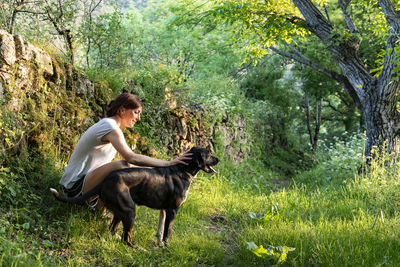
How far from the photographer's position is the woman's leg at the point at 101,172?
3561 millimetres

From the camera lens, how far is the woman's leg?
3.56 meters

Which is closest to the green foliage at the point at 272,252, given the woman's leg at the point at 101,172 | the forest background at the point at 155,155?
the forest background at the point at 155,155

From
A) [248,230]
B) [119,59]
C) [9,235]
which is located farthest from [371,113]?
[9,235]

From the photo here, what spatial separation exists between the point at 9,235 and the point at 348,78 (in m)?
8.00

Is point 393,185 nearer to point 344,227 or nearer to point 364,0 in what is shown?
point 344,227

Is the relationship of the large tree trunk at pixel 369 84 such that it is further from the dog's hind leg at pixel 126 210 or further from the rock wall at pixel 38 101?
the dog's hind leg at pixel 126 210

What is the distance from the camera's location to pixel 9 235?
2.96m

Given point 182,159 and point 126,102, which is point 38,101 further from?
point 182,159

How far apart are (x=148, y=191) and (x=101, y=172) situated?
1.97 feet

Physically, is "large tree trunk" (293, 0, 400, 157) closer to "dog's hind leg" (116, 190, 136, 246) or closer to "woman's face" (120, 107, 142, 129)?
"woman's face" (120, 107, 142, 129)

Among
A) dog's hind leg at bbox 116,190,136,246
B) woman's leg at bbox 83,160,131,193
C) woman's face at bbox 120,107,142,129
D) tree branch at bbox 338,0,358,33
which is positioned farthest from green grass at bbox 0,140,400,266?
tree branch at bbox 338,0,358,33

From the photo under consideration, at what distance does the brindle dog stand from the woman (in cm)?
13

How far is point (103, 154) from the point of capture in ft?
12.7

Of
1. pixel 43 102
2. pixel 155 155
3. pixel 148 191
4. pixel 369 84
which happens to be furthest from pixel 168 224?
pixel 369 84
